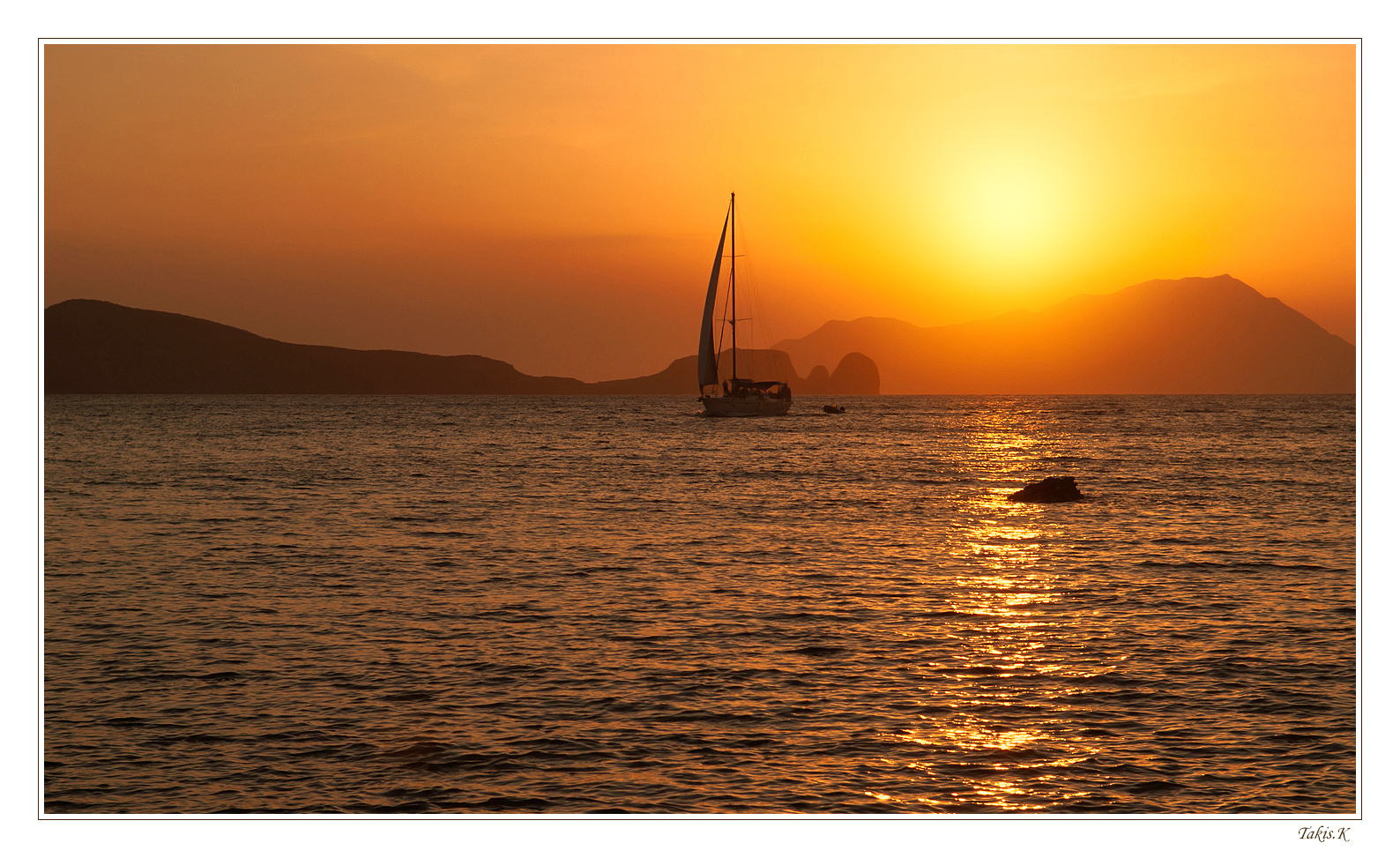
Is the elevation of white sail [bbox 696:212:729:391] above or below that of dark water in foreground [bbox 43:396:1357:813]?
above

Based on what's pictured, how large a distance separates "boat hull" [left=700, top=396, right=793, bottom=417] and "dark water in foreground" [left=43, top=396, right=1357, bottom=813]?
79492 millimetres

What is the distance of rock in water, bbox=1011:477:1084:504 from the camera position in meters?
44.7

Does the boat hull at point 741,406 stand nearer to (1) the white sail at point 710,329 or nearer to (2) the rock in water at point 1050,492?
(1) the white sail at point 710,329

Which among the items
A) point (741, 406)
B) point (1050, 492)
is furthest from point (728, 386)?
point (1050, 492)

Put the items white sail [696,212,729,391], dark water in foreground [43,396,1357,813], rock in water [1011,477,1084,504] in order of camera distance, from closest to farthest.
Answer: dark water in foreground [43,396,1357,813]
rock in water [1011,477,1084,504]
white sail [696,212,729,391]

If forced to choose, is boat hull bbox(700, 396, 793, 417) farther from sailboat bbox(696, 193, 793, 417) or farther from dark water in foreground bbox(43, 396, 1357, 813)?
dark water in foreground bbox(43, 396, 1357, 813)

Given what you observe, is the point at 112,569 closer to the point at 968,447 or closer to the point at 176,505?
the point at 176,505

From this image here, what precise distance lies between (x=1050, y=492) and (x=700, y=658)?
1266 inches

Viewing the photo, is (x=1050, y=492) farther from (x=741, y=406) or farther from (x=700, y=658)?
(x=741, y=406)

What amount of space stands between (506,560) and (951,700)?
626 inches

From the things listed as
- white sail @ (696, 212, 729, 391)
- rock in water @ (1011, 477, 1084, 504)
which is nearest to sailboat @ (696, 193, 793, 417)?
white sail @ (696, 212, 729, 391)

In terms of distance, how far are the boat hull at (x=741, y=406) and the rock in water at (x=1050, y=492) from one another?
7693cm

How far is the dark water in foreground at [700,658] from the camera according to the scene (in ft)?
38.1
